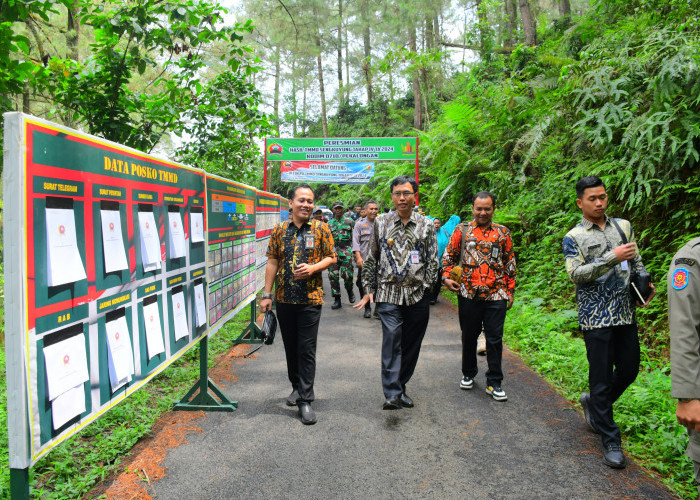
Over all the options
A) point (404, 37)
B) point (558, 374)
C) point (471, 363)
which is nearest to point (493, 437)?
point (471, 363)

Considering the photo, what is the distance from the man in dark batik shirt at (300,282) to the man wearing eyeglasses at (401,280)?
47 cm

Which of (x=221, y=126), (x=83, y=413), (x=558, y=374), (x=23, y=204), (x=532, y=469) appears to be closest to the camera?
(x=23, y=204)

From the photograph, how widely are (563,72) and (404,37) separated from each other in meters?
18.4

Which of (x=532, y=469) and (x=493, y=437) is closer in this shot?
(x=532, y=469)

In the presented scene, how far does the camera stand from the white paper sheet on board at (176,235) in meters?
3.43

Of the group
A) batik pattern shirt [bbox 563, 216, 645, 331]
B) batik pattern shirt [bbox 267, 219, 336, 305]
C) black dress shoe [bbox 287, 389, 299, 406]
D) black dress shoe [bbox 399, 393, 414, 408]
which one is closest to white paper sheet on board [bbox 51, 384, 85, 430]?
batik pattern shirt [bbox 267, 219, 336, 305]

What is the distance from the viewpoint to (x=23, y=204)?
1822 mm

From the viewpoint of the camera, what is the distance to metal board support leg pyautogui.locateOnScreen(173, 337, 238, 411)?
4230 millimetres

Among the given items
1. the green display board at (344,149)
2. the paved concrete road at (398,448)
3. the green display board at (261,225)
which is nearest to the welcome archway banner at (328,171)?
the green display board at (344,149)

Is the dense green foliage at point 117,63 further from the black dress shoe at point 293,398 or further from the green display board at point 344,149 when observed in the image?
the green display board at point 344,149

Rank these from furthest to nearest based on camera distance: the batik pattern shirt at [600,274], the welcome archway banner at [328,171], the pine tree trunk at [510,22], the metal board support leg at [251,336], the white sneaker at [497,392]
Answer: the pine tree trunk at [510,22] → the welcome archway banner at [328,171] → the metal board support leg at [251,336] → the white sneaker at [497,392] → the batik pattern shirt at [600,274]

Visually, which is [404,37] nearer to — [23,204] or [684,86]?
[684,86]

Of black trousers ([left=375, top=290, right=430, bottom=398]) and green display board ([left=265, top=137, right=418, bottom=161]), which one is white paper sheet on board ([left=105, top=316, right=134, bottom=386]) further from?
green display board ([left=265, top=137, right=418, bottom=161])

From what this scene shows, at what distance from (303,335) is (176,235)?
4.76 feet
